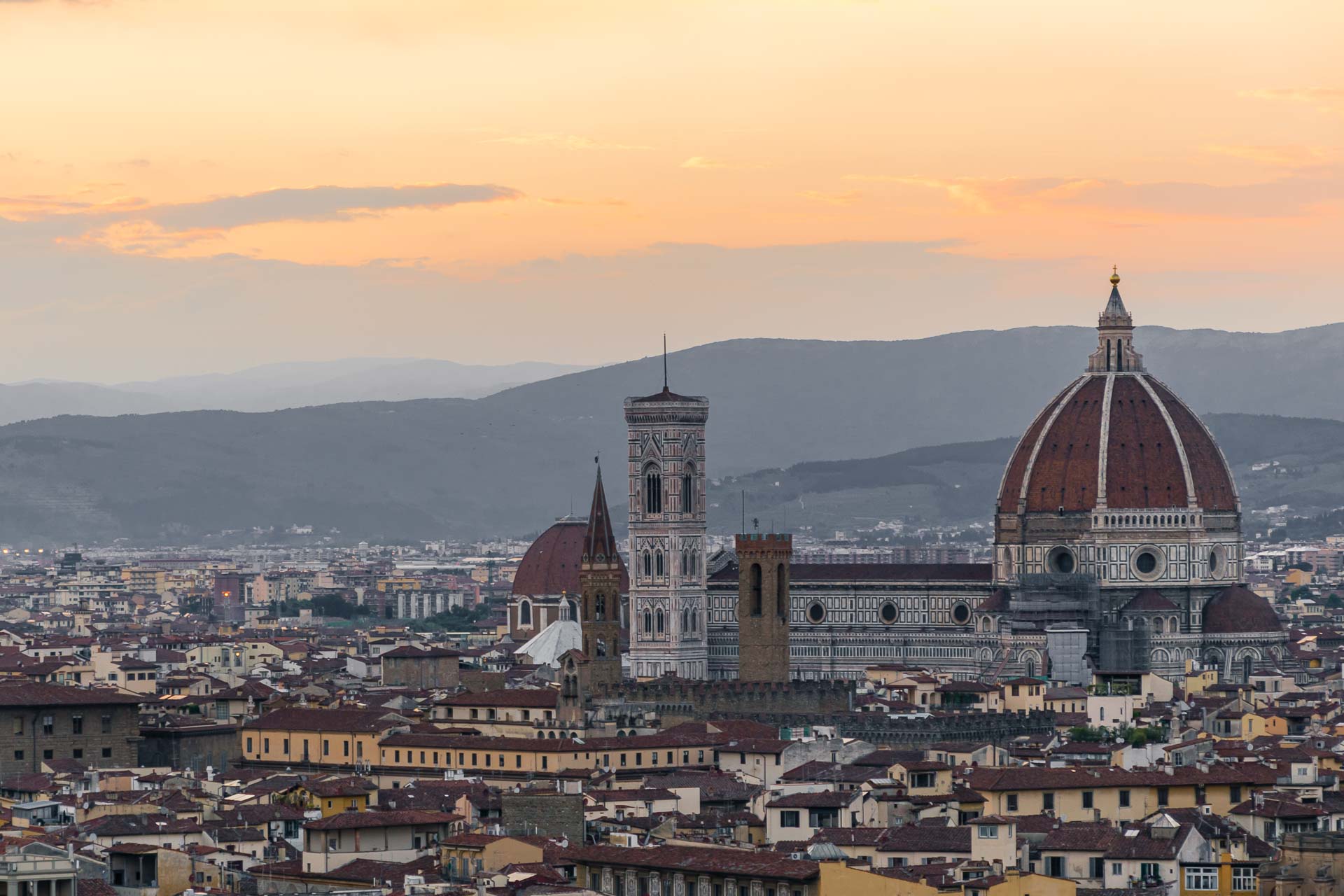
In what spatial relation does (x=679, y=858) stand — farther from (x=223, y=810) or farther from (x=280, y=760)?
(x=280, y=760)

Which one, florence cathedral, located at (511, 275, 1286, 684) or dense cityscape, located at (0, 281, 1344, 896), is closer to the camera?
dense cityscape, located at (0, 281, 1344, 896)

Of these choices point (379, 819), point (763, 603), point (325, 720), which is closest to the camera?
point (379, 819)

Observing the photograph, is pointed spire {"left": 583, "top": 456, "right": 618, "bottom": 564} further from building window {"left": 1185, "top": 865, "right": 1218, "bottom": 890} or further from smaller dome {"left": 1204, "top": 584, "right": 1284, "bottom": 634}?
building window {"left": 1185, "top": 865, "right": 1218, "bottom": 890}

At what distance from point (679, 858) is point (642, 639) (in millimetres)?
81265

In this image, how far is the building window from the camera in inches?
2162

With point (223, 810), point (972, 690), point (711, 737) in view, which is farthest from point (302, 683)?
point (223, 810)

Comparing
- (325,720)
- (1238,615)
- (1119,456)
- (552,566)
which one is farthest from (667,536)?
(325,720)

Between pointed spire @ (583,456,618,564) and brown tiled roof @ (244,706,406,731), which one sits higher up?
pointed spire @ (583,456,618,564)

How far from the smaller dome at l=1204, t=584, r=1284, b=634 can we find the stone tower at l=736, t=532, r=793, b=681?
15.4m

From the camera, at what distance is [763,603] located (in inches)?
5231

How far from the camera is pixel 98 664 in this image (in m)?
115

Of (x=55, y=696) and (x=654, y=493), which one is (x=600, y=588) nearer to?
(x=654, y=493)

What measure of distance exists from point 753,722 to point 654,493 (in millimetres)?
43676

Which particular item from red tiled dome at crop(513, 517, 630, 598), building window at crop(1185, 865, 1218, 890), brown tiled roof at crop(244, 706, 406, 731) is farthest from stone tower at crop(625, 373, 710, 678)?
building window at crop(1185, 865, 1218, 890)
